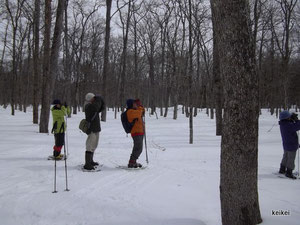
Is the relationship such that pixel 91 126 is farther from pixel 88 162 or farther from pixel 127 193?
pixel 127 193

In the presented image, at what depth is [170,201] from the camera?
4.41 meters

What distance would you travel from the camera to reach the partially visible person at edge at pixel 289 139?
19.8 ft

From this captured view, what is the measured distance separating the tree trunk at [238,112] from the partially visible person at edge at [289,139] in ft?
11.8

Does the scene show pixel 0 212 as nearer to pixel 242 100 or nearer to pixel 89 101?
pixel 89 101

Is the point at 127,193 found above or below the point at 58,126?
below

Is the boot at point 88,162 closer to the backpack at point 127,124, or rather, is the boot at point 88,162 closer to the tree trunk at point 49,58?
the backpack at point 127,124

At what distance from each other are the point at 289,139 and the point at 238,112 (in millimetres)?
4101

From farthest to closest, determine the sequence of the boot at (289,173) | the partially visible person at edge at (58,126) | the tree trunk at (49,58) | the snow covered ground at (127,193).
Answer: the tree trunk at (49,58), the partially visible person at edge at (58,126), the boot at (289,173), the snow covered ground at (127,193)

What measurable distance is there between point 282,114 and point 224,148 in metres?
4.01

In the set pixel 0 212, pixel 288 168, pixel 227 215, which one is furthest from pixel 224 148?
pixel 288 168

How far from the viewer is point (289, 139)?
6133 millimetres

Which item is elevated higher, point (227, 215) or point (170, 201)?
point (227, 215)

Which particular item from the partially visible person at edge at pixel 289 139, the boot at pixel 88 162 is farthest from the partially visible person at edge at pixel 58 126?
the partially visible person at edge at pixel 289 139

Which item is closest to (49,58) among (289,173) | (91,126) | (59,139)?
(59,139)
